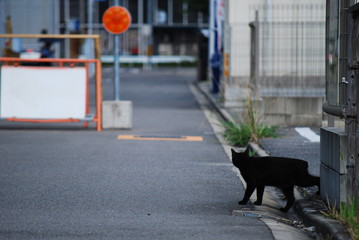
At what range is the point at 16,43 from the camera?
39.2 metres

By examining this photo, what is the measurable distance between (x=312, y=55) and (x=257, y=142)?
5.10 metres

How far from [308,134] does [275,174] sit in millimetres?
7032

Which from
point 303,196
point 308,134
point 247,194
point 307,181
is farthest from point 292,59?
point 247,194

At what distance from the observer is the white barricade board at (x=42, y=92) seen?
1580 cm

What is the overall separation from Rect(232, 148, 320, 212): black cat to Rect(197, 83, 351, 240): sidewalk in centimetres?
18

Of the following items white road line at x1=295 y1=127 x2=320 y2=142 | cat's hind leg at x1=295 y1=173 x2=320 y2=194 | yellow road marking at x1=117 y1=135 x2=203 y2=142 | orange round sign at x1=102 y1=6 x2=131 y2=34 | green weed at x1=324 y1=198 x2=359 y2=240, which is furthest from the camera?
orange round sign at x1=102 y1=6 x2=131 y2=34

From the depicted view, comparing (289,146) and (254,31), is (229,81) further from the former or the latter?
(289,146)

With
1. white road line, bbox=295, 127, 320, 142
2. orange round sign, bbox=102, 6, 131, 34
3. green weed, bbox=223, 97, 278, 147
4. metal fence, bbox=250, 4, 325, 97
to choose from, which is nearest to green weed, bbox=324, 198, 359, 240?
green weed, bbox=223, 97, 278, 147

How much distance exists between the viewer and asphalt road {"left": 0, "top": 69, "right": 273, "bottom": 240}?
272 inches

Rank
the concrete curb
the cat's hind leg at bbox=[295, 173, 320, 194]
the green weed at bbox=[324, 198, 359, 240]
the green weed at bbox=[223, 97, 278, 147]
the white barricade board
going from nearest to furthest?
the green weed at bbox=[324, 198, 359, 240] → the concrete curb → the cat's hind leg at bbox=[295, 173, 320, 194] → the green weed at bbox=[223, 97, 278, 147] → the white barricade board

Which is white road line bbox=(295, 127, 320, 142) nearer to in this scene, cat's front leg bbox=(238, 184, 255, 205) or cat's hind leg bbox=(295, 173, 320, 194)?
cat's hind leg bbox=(295, 173, 320, 194)

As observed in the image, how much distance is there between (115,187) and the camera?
931 centimetres

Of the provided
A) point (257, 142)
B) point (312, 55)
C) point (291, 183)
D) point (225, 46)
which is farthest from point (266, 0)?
point (291, 183)

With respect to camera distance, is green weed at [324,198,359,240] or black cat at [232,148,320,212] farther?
black cat at [232,148,320,212]
